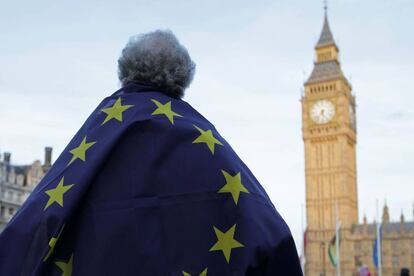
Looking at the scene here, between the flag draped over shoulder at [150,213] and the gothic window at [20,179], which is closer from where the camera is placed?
the flag draped over shoulder at [150,213]

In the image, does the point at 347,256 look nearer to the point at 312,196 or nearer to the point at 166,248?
the point at 312,196

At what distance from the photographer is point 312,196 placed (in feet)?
270

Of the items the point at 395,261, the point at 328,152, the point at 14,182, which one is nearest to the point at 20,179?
the point at 14,182

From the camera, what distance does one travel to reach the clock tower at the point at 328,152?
80562 mm

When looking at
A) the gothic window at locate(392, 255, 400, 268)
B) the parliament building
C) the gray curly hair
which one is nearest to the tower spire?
the parliament building

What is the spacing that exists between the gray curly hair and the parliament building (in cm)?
7726

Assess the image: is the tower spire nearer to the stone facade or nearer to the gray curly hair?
the stone facade

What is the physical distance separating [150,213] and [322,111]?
3198 inches

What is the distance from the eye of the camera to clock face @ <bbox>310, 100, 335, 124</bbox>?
269 feet

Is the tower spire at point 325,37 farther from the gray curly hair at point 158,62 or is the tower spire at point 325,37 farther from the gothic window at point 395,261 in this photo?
the gray curly hair at point 158,62

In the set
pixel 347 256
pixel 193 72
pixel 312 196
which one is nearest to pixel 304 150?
pixel 312 196

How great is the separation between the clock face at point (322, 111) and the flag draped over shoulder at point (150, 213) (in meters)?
81.0

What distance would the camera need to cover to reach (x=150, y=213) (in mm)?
2555

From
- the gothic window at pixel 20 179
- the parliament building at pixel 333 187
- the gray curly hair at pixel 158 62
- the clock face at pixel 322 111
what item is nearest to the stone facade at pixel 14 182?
the gothic window at pixel 20 179
